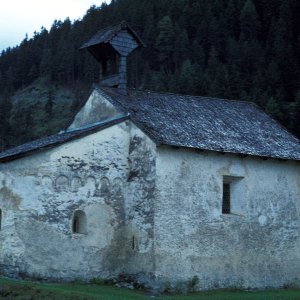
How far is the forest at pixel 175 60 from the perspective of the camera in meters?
84.6

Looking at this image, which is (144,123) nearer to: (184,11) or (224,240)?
(224,240)

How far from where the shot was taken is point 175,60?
397ft

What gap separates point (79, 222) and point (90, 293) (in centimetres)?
463

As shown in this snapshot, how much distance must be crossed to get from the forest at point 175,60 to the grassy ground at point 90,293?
3274cm

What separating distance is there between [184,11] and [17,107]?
1639 inches

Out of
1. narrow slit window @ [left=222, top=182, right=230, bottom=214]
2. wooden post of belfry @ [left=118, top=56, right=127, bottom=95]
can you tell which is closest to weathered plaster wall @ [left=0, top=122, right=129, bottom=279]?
wooden post of belfry @ [left=118, top=56, right=127, bottom=95]

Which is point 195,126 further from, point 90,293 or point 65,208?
point 90,293

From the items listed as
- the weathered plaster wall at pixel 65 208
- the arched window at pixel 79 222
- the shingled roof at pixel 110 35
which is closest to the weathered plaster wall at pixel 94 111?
the weathered plaster wall at pixel 65 208

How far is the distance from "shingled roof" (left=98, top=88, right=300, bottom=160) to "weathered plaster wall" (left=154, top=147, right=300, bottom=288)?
2.02 ft

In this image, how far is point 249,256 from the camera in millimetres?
28609

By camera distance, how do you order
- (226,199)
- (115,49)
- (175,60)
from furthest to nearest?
(175,60) < (115,49) < (226,199)

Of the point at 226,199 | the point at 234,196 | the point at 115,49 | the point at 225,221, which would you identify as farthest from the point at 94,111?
the point at 225,221

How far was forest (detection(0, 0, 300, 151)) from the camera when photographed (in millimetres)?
84625

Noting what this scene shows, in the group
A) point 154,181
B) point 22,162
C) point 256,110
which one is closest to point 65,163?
point 22,162
